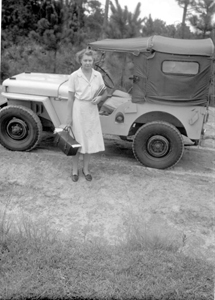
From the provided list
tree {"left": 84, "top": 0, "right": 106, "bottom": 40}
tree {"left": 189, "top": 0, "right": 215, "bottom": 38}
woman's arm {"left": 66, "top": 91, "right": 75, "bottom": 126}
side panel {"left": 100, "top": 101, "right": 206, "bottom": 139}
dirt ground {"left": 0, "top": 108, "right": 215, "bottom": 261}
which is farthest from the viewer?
tree {"left": 84, "top": 0, "right": 106, "bottom": 40}

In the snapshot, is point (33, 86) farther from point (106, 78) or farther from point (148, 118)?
point (148, 118)

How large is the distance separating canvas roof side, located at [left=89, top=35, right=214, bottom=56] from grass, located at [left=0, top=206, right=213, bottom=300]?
3.00 meters

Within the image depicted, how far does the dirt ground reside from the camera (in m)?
4.07

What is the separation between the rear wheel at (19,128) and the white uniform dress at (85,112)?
1.16 meters

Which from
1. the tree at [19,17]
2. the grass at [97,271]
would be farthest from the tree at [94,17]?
the grass at [97,271]

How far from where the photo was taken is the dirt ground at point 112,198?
407 centimetres

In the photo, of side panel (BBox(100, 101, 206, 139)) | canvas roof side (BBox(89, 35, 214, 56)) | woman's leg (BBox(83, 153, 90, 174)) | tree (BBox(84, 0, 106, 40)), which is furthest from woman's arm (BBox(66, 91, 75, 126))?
tree (BBox(84, 0, 106, 40))

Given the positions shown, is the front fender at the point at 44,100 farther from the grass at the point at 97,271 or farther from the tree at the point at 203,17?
A: the tree at the point at 203,17

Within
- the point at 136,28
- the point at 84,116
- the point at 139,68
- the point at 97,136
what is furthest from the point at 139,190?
the point at 136,28

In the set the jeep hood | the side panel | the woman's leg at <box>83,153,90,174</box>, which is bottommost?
the woman's leg at <box>83,153,90,174</box>

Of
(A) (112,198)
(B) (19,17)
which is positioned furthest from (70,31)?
(A) (112,198)

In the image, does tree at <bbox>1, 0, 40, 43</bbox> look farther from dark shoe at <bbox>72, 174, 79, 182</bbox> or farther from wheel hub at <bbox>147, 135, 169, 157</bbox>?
dark shoe at <bbox>72, 174, 79, 182</bbox>

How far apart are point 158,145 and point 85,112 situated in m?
1.40

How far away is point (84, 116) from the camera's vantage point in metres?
4.78
